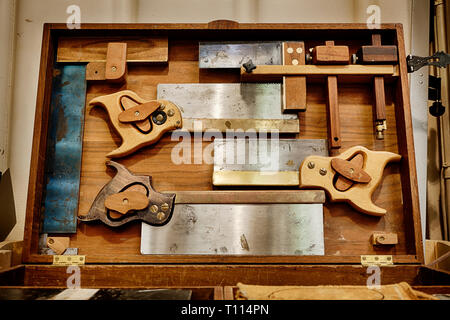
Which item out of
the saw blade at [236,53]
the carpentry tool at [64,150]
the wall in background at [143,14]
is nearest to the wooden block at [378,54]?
the saw blade at [236,53]

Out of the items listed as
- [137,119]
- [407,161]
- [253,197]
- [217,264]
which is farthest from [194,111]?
[407,161]

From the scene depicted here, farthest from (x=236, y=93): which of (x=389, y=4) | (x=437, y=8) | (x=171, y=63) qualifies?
(x=437, y=8)

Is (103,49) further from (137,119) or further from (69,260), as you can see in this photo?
(69,260)

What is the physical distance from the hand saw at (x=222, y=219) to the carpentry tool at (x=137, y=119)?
23cm

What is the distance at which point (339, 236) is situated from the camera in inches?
61.6

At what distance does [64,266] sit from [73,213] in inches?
9.0

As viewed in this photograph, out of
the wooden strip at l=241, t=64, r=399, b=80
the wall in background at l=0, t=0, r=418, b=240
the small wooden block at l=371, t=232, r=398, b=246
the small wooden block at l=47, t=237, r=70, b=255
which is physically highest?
the wall in background at l=0, t=0, r=418, b=240

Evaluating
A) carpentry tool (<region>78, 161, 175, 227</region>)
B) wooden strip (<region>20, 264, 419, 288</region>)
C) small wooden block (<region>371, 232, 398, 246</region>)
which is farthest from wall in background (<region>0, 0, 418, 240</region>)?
small wooden block (<region>371, 232, 398, 246</region>)

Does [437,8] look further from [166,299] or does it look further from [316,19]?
[166,299]

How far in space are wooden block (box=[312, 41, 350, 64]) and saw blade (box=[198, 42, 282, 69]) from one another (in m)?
0.18

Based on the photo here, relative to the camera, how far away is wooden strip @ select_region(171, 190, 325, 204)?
1517mm

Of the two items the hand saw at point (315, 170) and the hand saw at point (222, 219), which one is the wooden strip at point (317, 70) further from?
the hand saw at point (222, 219)

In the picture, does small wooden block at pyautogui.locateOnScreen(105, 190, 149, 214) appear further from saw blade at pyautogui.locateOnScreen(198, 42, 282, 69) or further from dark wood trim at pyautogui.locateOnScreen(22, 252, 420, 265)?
saw blade at pyautogui.locateOnScreen(198, 42, 282, 69)
